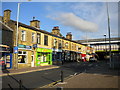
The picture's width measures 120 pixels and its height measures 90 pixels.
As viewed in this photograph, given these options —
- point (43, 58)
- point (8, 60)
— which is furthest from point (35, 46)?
point (8, 60)

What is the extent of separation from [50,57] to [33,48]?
665cm

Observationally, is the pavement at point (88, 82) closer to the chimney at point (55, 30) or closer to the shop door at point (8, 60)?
the shop door at point (8, 60)

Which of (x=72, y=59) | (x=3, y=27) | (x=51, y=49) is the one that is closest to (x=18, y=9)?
(x=3, y=27)

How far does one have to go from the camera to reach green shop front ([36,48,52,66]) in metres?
27.5

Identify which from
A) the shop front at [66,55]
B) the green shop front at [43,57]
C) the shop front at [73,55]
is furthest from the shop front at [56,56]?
the shop front at [73,55]

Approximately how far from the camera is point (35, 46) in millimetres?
25984

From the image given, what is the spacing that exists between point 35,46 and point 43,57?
4602 millimetres

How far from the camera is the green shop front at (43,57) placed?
27487 mm

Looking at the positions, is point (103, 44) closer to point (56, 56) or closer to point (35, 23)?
point (56, 56)

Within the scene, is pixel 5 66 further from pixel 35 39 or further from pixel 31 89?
pixel 31 89

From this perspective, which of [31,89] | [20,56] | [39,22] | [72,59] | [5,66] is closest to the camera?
[31,89]

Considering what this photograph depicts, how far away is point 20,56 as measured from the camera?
2328cm

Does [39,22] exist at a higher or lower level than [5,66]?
higher

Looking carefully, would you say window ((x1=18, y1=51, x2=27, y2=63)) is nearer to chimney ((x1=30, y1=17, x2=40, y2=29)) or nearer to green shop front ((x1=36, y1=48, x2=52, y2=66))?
green shop front ((x1=36, y1=48, x2=52, y2=66))
